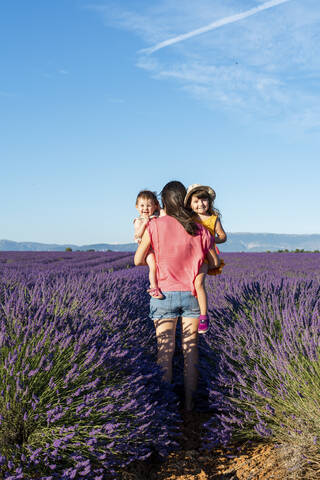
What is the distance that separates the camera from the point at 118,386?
222 cm

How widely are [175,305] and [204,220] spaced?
2.25 ft

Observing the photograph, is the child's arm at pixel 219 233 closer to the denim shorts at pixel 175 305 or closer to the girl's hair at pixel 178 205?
the girl's hair at pixel 178 205

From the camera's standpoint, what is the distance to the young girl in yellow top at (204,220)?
289cm

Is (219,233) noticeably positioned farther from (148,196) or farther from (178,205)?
(148,196)

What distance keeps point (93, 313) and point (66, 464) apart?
3.40 ft

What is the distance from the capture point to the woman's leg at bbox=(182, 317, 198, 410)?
2930 mm

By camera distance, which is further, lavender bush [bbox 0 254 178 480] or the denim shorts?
the denim shorts

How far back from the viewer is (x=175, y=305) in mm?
2852

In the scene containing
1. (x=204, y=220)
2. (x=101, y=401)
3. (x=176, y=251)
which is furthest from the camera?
(x=204, y=220)

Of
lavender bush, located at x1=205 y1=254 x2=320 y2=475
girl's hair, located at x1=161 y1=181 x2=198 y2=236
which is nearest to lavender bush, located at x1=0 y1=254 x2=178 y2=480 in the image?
lavender bush, located at x1=205 y1=254 x2=320 y2=475

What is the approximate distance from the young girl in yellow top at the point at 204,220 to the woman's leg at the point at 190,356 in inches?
2.4

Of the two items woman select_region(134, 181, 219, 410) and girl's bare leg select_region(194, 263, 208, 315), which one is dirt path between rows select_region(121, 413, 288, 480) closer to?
woman select_region(134, 181, 219, 410)

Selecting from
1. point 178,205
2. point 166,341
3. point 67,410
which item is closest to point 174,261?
point 178,205

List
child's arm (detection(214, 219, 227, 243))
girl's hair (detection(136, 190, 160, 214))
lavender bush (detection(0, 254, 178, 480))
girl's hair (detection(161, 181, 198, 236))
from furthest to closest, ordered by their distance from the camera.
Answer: girl's hair (detection(136, 190, 160, 214))
child's arm (detection(214, 219, 227, 243))
girl's hair (detection(161, 181, 198, 236))
lavender bush (detection(0, 254, 178, 480))
